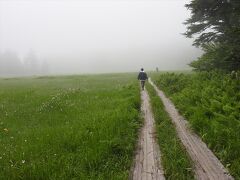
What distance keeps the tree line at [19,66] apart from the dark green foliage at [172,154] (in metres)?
130

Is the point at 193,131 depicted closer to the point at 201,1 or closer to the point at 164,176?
the point at 164,176

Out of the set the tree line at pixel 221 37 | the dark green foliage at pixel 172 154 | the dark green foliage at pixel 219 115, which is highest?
the tree line at pixel 221 37

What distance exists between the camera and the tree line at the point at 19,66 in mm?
130875

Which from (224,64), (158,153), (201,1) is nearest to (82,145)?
(158,153)

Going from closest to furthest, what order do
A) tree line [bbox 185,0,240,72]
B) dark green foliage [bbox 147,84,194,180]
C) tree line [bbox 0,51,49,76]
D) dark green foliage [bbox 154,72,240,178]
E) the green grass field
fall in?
1. dark green foliage [bbox 147,84,194,180]
2. the green grass field
3. dark green foliage [bbox 154,72,240,178]
4. tree line [bbox 185,0,240,72]
5. tree line [bbox 0,51,49,76]

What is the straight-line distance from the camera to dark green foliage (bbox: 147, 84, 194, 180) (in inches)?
279

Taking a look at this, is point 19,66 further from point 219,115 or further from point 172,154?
point 172,154

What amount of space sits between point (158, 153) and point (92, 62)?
171060 millimetres

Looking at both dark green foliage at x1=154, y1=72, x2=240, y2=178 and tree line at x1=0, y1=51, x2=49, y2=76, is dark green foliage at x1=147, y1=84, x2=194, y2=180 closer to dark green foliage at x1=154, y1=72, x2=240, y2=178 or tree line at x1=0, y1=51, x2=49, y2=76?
dark green foliage at x1=154, y1=72, x2=240, y2=178

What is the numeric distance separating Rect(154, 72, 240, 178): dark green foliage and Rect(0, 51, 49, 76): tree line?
12557 centimetres

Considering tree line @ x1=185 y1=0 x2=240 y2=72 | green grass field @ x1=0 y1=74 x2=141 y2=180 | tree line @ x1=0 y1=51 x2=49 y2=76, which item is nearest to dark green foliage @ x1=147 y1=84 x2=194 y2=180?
green grass field @ x1=0 y1=74 x2=141 y2=180

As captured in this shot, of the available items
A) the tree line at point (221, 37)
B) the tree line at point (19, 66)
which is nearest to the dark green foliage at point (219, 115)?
the tree line at point (221, 37)

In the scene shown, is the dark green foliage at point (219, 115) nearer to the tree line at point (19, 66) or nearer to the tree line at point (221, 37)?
the tree line at point (221, 37)

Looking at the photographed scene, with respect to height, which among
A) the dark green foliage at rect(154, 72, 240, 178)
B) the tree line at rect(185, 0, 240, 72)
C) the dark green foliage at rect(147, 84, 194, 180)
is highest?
the tree line at rect(185, 0, 240, 72)
